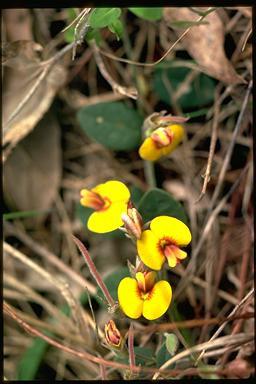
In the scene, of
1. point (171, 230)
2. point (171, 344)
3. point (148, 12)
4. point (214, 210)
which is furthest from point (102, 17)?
point (171, 344)

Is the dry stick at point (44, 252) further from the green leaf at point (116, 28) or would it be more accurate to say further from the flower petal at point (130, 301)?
the green leaf at point (116, 28)

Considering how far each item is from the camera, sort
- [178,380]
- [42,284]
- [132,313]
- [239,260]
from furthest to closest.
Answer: [42,284], [239,260], [178,380], [132,313]

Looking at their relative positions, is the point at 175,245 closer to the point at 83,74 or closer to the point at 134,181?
the point at 134,181

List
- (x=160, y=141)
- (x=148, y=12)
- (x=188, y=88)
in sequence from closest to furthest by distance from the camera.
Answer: (x=160, y=141) → (x=148, y=12) → (x=188, y=88)

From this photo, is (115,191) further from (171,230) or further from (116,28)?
(116,28)

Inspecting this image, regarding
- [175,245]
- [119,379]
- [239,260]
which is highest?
[175,245]

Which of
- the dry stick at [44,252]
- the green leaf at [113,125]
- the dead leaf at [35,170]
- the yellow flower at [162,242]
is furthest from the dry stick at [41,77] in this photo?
the yellow flower at [162,242]

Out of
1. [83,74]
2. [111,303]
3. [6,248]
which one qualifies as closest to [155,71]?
→ [83,74]
